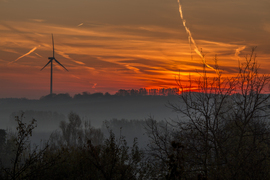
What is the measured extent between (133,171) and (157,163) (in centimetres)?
196

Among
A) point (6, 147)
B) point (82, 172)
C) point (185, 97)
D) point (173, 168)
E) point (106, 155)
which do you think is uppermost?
point (185, 97)

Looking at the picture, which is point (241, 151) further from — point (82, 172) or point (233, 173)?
point (82, 172)

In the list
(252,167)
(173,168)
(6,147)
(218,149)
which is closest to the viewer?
(173,168)

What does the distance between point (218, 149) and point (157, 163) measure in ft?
13.5

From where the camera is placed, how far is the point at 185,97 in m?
20.9

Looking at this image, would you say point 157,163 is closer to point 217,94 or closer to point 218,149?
point 218,149

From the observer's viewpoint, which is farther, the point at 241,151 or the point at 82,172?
the point at 82,172

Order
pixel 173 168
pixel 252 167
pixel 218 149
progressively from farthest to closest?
pixel 218 149, pixel 252 167, pixel 173 168

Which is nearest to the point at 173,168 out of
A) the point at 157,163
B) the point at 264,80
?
the point at 157,163

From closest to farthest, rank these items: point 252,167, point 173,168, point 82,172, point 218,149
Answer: point 173,168
point 252,167
point 218,149
point 82,172

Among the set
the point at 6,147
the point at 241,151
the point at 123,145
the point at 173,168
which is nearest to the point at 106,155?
the point at 123,145

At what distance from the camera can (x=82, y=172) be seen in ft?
67.4

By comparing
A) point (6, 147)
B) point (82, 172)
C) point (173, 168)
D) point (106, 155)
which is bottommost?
point (6, 147)

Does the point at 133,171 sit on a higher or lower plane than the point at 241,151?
lower
